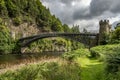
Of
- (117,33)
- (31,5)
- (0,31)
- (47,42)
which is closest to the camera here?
(117,33)

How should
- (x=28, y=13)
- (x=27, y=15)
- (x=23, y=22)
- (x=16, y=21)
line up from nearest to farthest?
(x=16, y=21), (x=23, y=22), (x=27, y=15), (x=28, y=13)

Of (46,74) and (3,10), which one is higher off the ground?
(3,10)

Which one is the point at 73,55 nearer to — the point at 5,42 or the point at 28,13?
the point at 5,42

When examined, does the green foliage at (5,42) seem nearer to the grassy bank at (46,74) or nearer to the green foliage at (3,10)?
the green foliage at (3,10)

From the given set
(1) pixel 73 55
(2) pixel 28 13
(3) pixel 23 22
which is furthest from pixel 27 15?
(1) pixel 73 55

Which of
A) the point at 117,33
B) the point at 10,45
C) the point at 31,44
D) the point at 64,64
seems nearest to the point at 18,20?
the point at 31,44

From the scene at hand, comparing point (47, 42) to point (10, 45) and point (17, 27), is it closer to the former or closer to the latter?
point (17, 27)

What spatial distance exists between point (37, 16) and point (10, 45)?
50.3 metres

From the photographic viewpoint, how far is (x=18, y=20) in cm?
13938

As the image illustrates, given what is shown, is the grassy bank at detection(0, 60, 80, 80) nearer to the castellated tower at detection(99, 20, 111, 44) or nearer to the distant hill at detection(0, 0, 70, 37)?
the castellated tower at detection(99, 20, 111, 44)

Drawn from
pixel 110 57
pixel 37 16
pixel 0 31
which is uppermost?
pixel 37 16

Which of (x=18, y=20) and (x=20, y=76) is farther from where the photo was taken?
(x=18, y=20)

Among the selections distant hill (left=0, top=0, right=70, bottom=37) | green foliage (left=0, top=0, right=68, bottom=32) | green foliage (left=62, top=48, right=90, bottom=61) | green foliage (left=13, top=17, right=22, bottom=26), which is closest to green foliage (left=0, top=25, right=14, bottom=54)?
distant hill (left=0, top=0, right=70, bottom=37)

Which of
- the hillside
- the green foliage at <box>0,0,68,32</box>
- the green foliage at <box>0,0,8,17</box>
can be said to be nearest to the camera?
the hillside
